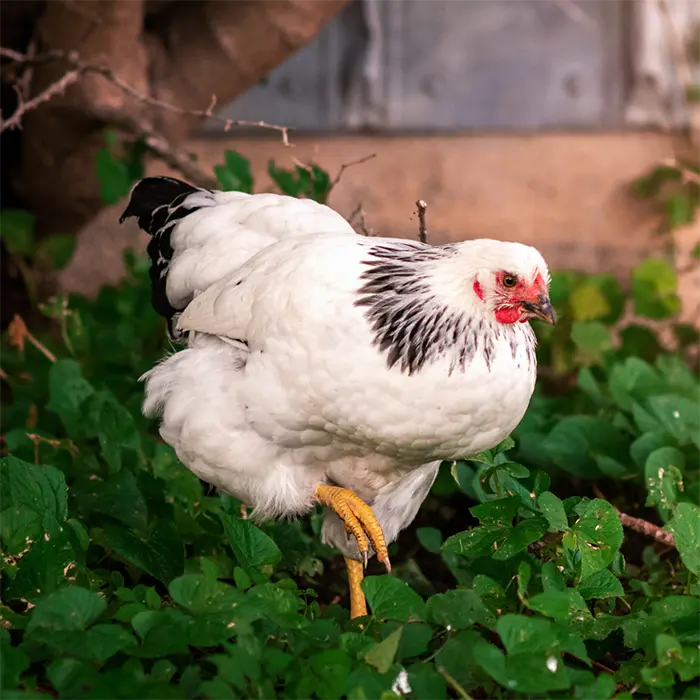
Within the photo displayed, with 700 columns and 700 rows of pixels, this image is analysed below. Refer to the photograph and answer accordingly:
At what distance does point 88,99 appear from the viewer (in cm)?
301

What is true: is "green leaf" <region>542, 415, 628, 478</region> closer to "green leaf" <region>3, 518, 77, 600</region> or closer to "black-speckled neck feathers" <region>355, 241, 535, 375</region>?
"black-speckled neck feathers" <region>355, 241, 535, 375</region>

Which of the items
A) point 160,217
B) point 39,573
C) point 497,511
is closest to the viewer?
point 39,573

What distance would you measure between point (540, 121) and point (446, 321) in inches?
112

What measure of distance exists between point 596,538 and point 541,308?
402 millimetres

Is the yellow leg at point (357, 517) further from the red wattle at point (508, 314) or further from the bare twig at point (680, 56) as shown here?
the bare twig at point (680, 56)

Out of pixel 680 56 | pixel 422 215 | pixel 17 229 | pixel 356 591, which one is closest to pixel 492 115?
pixel 680 56

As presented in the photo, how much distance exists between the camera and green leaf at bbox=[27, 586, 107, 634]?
1.42 m

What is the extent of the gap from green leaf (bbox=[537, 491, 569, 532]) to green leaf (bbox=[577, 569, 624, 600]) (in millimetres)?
108

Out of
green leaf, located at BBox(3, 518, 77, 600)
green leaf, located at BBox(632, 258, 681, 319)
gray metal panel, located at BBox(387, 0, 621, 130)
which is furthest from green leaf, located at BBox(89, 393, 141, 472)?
gray metal panel, located at BBox(387, 0, 621, 130)

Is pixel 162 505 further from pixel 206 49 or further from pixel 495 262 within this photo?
pixel 206 49

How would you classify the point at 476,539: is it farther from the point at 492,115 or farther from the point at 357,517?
the point at 492,115

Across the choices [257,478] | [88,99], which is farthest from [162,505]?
[88,99]

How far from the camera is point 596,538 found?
1690mm

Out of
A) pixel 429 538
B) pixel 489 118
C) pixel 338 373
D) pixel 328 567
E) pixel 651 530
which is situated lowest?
pixel 328 567
